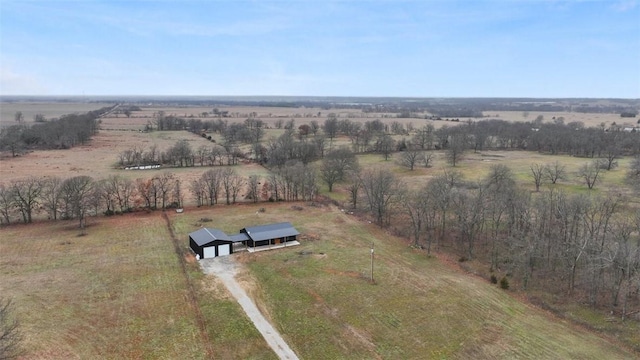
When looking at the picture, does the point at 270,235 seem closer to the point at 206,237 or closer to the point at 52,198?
the point at 206,237

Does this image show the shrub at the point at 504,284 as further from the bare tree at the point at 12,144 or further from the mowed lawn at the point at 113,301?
the bare tree at the point at 12,144

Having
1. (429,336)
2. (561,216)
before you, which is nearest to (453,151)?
(561,216)

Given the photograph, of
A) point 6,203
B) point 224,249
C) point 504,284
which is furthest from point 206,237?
point 504,284

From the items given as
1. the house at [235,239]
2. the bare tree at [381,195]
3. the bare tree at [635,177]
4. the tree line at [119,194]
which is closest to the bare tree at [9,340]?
the house at [235,239]

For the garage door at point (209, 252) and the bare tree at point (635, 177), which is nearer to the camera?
the garage door at point (209, 252)

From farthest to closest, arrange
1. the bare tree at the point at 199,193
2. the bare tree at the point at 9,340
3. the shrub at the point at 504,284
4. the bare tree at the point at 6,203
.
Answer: the bare tree at the point at 199,193
the bare tree at the point at 6,203
the shrub at the point at 504,284
the bare tree at the point at 9,340

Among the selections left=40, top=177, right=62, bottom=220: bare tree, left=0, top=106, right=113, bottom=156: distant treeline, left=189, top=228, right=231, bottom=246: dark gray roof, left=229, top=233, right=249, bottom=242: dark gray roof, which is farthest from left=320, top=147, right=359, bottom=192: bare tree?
left=0, top=106, right=113, bottom=156: distant treeline
